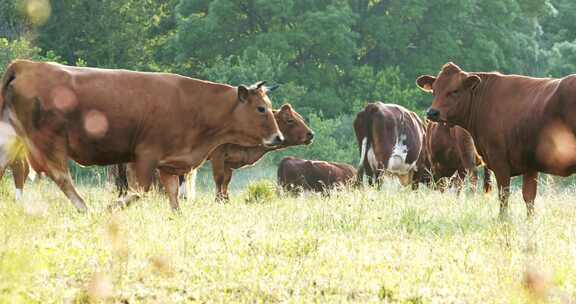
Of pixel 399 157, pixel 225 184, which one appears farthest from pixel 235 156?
pixel 399 157

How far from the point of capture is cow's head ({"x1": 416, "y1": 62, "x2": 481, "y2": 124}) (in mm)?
10031

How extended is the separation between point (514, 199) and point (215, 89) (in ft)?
14.3

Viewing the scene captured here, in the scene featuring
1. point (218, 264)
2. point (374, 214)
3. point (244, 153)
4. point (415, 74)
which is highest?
point (218, 264)

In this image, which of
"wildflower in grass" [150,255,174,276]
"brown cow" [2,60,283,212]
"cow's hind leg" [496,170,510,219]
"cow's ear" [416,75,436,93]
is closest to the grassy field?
"wildflower in grass" [150,255,174,276]

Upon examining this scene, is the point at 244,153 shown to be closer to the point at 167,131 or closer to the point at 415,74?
the point at 167,131

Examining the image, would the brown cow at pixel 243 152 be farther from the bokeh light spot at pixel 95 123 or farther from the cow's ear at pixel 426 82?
the bokeh light spot at pixel 95 123

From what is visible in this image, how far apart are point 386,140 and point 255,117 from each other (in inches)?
187

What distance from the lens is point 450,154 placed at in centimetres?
1383

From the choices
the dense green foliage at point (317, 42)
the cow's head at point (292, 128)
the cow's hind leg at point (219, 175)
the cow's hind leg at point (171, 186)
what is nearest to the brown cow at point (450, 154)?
the cow's head at point (292, 128)

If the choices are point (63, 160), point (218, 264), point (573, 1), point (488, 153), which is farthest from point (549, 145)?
point (573, 1)

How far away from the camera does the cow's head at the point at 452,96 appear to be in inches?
395

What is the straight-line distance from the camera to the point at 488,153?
9.57 m

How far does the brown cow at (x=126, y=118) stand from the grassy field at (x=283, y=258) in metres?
0.76

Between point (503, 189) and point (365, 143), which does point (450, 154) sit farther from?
point (503, 189)
